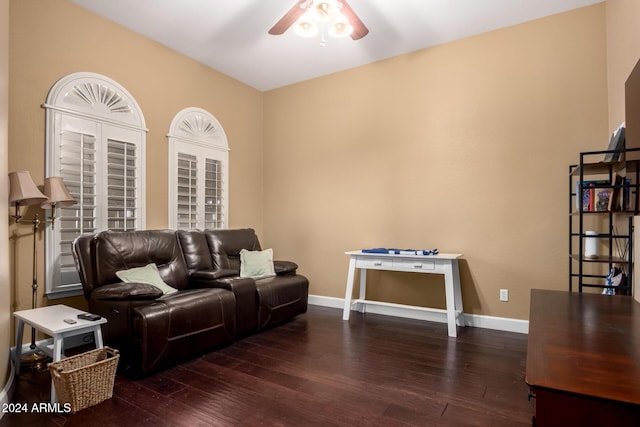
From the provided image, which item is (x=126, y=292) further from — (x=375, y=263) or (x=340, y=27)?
(x=340, y=27)

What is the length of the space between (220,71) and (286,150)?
53.3 inches

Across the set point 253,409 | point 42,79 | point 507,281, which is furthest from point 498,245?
point 42,79

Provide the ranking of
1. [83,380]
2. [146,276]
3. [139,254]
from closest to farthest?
[83,380], [146,276], [139,254]

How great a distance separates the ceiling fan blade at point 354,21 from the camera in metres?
2.56

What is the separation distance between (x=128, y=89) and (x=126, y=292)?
2214mm

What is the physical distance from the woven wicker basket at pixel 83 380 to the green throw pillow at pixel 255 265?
1.72m

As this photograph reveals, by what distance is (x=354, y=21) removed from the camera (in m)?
2.73

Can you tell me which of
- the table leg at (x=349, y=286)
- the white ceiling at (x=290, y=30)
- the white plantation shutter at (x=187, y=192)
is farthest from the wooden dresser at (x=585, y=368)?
the white plantation shutter at (x=187, y=192)

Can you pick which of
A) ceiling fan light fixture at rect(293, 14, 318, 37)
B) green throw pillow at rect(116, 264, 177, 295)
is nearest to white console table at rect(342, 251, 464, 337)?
green throw pillow at rect(116, 264, 177, 295)

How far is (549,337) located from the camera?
1.22 metres

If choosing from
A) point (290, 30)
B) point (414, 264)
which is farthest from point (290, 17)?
point (414, 264)

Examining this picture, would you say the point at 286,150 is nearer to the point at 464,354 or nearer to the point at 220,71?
the point at 220,71

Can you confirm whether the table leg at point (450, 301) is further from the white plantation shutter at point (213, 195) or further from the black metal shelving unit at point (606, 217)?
the white plantation shutter at point (213, 195)

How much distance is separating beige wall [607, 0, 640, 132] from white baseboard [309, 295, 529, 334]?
78.6 inches
